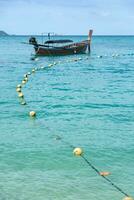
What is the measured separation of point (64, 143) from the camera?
527 inches

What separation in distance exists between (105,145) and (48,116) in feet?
15.0

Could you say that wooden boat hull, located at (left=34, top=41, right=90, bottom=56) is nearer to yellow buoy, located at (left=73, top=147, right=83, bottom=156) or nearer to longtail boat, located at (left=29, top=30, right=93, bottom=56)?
longtail boat, located at (left=29, top=30, right=93, bottom=56)

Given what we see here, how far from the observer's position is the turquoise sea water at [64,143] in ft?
32.8

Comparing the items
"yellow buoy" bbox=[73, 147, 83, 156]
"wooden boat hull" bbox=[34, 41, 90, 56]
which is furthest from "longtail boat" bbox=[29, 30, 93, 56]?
"yellow buoy" bbox=[73, 147, 83, 156]

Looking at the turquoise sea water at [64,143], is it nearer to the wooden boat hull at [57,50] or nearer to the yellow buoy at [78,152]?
the yellow buoy at [78,152]

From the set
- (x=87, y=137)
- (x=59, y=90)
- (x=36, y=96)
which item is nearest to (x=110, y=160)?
(x=87, y=137)

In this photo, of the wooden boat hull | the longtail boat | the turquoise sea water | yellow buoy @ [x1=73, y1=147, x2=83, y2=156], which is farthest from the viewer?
the wooden boat hull

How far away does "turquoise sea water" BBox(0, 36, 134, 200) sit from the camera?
10.0m

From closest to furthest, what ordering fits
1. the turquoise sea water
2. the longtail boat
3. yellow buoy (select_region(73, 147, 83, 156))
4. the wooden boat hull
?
the turquoise sea water < yellow buoy (select_region(73, 147, 83, 156)) < the longtail boat < the wooden boat hull

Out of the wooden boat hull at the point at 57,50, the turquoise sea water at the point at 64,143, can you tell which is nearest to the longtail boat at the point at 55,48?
the wooden boat hull at the point at 57,50

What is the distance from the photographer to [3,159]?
11.9 metres

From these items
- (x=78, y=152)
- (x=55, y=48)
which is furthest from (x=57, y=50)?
(x=78, y=152)

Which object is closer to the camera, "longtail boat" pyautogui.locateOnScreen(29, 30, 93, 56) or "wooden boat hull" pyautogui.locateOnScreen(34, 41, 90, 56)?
"longtail boat" pyautogui.locateOnScreen(29, 30, 93, 56)

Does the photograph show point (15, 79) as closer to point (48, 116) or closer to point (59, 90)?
point (59, 90)
